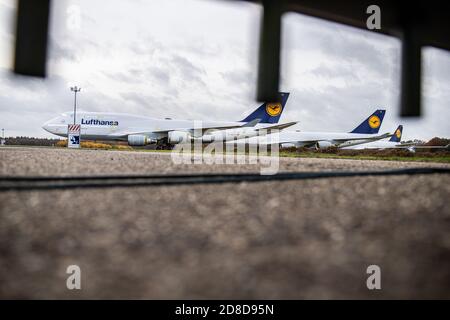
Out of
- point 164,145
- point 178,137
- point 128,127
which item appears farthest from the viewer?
point 128,127

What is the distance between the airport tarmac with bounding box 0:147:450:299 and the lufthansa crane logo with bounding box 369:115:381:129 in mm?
28141

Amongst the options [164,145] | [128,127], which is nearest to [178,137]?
[164,145]

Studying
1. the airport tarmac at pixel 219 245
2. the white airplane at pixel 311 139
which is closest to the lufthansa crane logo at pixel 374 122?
the white airplane at pixel 311 139

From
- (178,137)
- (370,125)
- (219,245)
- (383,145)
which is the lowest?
(219,245)

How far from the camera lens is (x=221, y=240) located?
2.46 feet

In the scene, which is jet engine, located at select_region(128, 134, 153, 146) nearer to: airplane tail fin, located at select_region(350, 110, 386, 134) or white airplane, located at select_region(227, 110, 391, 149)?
white airplane, located at select_region(227, 110, 391, 149)

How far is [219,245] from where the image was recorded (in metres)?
0.72

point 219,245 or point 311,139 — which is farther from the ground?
point 311,139

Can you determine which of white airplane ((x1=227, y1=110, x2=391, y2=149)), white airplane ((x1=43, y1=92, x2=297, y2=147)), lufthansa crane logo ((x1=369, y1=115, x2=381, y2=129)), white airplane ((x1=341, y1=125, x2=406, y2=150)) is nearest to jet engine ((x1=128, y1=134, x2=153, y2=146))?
white airplane ((x1=43, y1=92, x2=297, y2=147))

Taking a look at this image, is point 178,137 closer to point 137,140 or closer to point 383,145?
point 137,140

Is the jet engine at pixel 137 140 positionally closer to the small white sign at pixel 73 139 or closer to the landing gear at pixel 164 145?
the landing gear at pixel 164 145

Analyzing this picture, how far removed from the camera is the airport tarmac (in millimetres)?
529

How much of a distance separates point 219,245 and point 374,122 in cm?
2924
